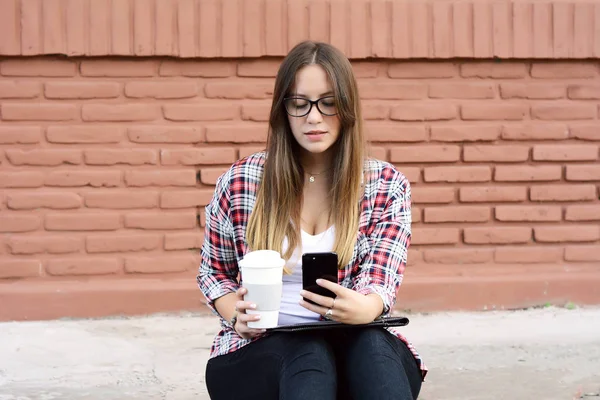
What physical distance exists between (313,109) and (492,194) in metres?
2.30

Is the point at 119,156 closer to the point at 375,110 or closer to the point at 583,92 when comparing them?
the point at 375,110

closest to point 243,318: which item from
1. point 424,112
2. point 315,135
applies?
point 315,135

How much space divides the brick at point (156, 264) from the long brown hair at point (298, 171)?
6.14 ft

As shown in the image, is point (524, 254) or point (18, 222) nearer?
point (18, 222)

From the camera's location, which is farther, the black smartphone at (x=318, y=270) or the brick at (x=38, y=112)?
the brick at (x=38, y=112)

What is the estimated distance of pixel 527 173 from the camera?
4.55m

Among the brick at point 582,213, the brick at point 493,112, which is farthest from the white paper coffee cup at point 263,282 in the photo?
the brick at point 582,213

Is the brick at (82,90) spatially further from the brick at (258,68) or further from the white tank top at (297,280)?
the white tank top at (297,280)

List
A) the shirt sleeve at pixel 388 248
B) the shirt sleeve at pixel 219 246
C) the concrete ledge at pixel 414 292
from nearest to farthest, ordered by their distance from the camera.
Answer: the shirt sleeve at pixel 388 248, the shirt sleeve at pixel 219 246, the concrete ledge at pixel 414 292

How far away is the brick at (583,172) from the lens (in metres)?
4.57

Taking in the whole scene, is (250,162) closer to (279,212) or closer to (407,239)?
(279,212)

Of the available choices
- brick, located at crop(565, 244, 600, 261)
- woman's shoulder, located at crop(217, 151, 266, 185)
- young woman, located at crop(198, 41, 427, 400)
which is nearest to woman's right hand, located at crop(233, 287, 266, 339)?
young woman, located at crop(198, 41, 427, 400)

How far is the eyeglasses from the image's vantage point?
246 centimetres

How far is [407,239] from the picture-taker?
2527 mm
